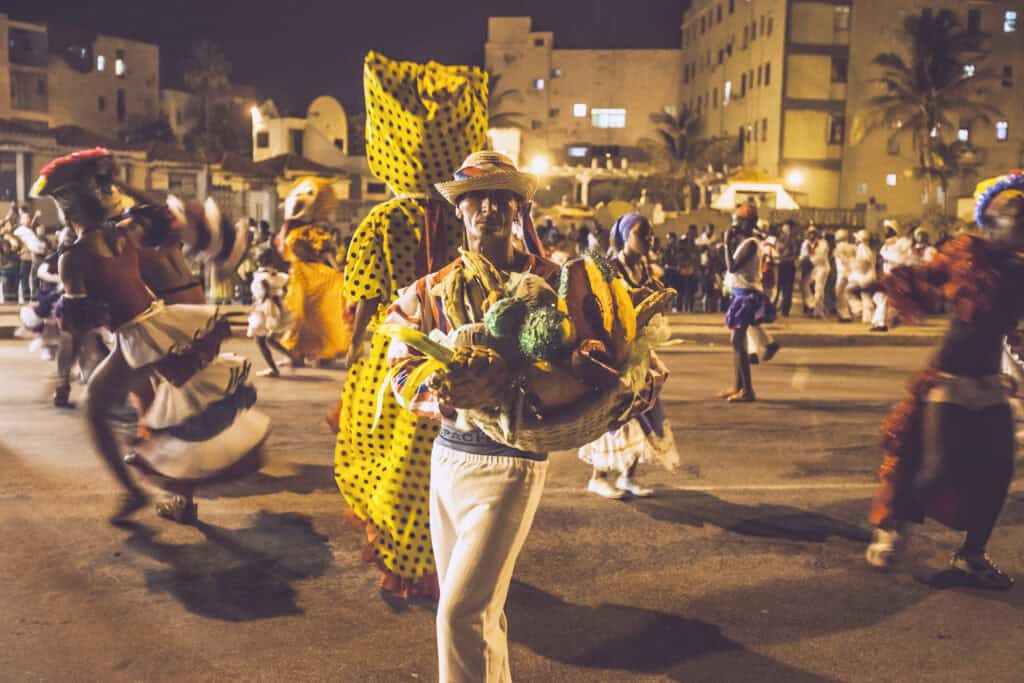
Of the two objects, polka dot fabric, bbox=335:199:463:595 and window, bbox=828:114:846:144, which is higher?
window, bbox=828:114:846:144

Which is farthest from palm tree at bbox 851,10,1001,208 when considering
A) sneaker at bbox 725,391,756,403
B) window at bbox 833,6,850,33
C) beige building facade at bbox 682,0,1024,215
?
sneaker at bbox 725,391,756,403

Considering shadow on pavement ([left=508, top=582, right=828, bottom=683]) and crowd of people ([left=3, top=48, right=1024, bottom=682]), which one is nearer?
crowd of people ([left=3, top=48, right=1024, bottom=682])

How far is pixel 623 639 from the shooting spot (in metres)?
4.39

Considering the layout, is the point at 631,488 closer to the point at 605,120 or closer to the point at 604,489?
the point at 604,489

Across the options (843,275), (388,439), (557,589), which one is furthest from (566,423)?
(843,275)

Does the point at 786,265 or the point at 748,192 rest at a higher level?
the point at 748,192

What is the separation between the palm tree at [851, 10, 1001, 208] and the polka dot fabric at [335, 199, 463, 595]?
152 ft

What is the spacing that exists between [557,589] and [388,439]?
114cm

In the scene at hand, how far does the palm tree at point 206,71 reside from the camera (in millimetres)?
80312

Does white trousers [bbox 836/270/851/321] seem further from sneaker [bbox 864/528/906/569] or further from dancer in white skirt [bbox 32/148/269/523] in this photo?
dancer in white skirt [bbox 32/148/269/523]

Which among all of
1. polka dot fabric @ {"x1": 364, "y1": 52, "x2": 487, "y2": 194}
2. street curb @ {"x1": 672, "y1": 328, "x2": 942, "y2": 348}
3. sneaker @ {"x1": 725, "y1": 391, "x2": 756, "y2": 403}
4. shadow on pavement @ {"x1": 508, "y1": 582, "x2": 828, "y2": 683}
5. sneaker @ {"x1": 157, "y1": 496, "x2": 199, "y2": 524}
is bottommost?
shadow on pavement @ {"x1": 508, "y1": 582, "x2": 828, "y2": 683}

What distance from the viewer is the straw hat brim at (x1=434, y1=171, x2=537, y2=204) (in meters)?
3.25

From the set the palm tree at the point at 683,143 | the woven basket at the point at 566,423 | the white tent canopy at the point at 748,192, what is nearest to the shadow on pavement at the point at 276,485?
the woven basket at the point at 566,423

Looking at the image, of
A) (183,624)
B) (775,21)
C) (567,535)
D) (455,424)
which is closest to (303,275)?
(567,535)
